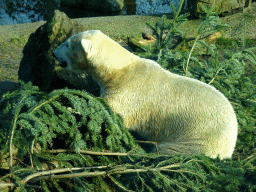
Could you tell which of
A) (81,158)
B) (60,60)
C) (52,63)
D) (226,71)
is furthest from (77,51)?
(226,71)

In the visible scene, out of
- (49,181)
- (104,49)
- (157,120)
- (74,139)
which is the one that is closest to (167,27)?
(104,49)

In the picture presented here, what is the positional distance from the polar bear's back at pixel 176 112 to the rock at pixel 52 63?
3.17 feet

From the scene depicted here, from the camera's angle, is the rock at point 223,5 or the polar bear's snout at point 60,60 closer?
the polar bear's snout at point 60,60

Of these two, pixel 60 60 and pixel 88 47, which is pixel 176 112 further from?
pixel 60 60

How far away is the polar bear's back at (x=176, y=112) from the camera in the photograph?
258cm

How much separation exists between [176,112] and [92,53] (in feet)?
3.69

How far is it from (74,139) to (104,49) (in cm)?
123

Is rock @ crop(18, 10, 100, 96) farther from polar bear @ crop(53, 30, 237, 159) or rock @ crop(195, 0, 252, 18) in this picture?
rock @ crop(195, 0, 252, 18)

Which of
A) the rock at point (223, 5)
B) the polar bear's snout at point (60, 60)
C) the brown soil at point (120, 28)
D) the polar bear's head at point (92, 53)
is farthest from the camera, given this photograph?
the rock at point (223, 5)

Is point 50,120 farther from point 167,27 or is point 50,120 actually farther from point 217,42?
point 217,42

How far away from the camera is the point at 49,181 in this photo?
1.80 metres

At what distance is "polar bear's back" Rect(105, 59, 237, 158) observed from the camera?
8.45 feet

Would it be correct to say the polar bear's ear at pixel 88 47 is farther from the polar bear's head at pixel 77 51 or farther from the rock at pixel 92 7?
the rock at pixel 92 7

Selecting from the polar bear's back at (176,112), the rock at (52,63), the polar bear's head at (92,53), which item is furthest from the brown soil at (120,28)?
the polar bear's back at (176,112)
